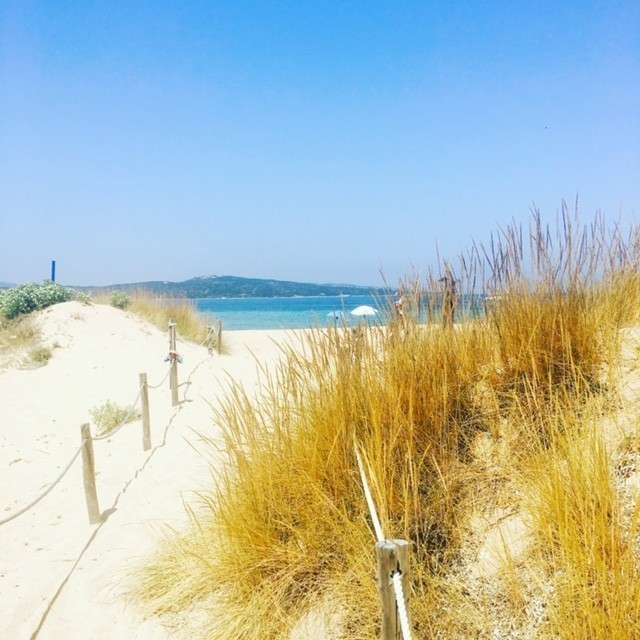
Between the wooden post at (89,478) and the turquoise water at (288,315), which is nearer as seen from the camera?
the turquoise water at (288,315)

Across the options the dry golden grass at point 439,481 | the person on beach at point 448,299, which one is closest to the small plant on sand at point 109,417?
the dry golden grass at point 439,481

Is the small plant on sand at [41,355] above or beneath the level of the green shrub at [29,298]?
beneath

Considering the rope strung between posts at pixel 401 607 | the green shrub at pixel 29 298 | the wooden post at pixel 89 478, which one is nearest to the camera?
the rope strung between posts at pixel 401 607

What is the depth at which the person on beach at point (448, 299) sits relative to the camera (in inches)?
139

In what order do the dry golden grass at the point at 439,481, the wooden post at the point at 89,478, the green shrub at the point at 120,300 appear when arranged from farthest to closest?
1. the green shrub at the point at 120,300
2. the wooden post at the point at 89,478
3. the dry golden grass at the point at 439,481

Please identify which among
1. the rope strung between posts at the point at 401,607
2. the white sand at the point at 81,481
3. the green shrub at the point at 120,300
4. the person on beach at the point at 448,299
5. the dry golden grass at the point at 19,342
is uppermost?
the green shrub at the point at 120,300

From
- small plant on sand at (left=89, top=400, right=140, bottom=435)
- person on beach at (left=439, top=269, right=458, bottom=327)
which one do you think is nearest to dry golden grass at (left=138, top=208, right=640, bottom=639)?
person on beach at (left=439, top=269, right=458, bottom=327)

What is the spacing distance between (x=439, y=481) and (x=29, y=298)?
1433 cm

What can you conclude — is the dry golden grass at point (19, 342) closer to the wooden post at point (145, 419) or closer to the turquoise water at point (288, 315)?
the turquoise water at point (288, 315)

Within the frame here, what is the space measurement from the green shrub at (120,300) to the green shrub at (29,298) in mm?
1033

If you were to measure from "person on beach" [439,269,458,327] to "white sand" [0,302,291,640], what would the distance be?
111 cm

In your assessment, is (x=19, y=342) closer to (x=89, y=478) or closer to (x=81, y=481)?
(x=81, y=481)

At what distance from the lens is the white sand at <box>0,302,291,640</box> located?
3283 millimetres

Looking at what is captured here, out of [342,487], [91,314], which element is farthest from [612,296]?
[91,314]
